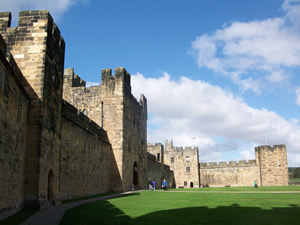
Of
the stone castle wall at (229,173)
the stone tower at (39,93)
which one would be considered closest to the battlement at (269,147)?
the stone castle wall at (229,173)

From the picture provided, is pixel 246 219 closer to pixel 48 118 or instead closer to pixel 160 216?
pixel 160 216

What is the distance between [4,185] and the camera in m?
8.45

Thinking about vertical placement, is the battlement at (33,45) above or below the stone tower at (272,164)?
above

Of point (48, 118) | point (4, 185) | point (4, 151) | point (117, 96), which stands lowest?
point (4, 185)

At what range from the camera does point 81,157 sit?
57.7 feet

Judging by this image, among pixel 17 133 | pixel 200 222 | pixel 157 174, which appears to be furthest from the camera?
pixel 157 174

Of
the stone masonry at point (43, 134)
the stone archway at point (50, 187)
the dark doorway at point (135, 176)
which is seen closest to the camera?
the stone masonry at point (43, 134)

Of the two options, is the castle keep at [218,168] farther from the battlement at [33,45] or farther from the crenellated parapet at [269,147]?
the battlement at [33,45]

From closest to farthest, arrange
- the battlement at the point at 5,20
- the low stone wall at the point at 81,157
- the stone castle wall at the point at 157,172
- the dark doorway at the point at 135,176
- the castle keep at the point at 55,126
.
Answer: the castle keep at the point at 55,126 < the battlement at the point at 5,20 < the low stone wall at the point at 81,157 < the dark doorway at the point at 135,176 < the stone castle wall at the point at 157,172

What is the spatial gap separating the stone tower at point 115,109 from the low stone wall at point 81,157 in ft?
3.23

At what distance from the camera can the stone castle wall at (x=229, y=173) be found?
1860 inches

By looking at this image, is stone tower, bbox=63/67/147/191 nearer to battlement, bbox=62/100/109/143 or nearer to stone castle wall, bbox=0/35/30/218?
battlement, bbox=62/100/109/143

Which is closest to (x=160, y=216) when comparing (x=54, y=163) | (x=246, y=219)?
(x=246, y=219)

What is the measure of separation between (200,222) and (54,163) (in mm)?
7510
